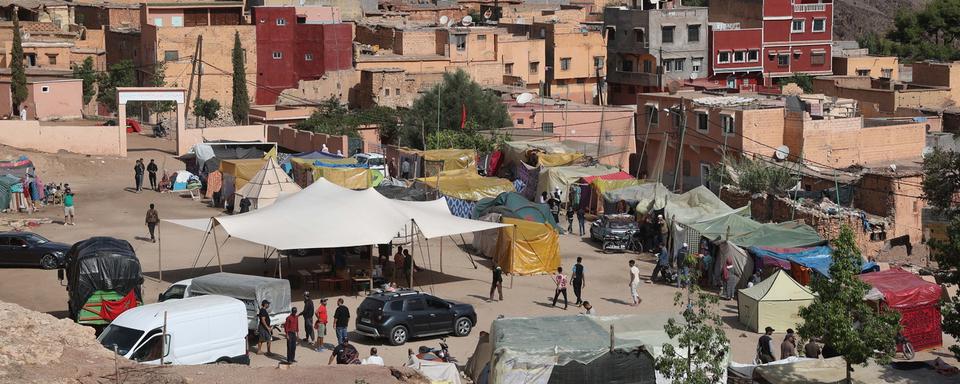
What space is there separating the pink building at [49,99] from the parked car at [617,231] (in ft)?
99.7

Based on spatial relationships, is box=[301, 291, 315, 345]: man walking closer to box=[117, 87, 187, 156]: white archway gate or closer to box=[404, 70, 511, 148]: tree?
box=[117, 87, 187, 156]: white archway gate

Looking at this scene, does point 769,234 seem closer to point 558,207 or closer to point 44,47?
point 558,207

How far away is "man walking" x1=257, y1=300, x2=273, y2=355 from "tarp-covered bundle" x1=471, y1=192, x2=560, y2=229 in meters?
10.2

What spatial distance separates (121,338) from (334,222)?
794cm

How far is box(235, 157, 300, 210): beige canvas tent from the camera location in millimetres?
36375

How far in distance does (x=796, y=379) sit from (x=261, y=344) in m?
9.23

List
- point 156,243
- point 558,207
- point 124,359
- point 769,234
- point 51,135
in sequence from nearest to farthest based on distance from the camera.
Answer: point 124,359, point 769,234, point 156,243, point 558,207, point 51,135

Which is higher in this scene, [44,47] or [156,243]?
[44,47]

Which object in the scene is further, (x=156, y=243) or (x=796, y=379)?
(x=156, y=243)

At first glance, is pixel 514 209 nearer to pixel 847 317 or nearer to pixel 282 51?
pixel 847 317

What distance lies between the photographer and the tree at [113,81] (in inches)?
2635

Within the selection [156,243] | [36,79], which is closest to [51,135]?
[36,79]

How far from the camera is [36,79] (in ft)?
200

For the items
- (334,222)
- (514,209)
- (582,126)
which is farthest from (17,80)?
(334,222)
